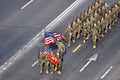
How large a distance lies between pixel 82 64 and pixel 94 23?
15.6 ft

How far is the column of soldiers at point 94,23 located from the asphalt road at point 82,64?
0.61m

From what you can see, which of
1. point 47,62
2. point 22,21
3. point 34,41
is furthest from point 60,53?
point 22,21


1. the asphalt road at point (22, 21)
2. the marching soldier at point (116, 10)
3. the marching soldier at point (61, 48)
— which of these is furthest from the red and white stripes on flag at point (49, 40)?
the marching soldier at point (116, 10)

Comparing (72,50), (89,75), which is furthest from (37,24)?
(89,75)

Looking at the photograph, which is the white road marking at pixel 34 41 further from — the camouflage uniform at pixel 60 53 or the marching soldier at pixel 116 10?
the marching soldier at pixel 116 10

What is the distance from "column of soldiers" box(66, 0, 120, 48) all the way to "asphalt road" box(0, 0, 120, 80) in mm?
612

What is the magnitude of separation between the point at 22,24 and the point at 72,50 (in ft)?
21.4

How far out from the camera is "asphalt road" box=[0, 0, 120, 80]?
47656 mm

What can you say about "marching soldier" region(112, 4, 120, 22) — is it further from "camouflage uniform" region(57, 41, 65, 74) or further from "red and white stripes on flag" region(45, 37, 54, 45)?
"camouflage uniform" region(57, 41, 65, 74)

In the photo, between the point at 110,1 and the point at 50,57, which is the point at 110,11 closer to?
the point at 110,1

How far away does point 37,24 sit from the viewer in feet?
181

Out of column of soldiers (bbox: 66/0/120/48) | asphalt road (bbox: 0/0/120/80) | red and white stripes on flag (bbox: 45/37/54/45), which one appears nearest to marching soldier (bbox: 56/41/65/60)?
asphalt road (bbox: 0/0/120/80)

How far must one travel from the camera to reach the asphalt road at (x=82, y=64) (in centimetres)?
4766

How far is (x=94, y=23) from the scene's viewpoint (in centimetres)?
5228
